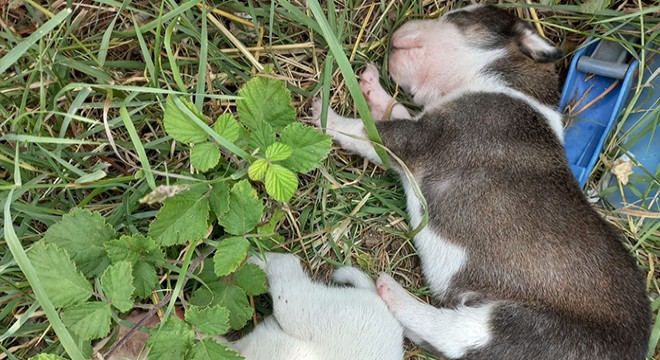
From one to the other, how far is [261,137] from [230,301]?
95cm

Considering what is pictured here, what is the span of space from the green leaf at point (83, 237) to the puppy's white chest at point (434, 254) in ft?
5.83

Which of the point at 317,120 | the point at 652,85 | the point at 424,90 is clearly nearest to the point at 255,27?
the point at 317,120

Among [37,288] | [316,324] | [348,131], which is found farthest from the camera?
[348,131]

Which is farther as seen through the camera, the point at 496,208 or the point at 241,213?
the point at 496,208

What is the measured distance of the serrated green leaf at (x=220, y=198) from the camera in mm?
3350

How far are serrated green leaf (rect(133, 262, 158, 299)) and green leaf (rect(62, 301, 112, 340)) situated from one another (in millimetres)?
263

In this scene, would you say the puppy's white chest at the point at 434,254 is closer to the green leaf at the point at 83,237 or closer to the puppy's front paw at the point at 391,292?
the puppy's front paw at the point at 391,292

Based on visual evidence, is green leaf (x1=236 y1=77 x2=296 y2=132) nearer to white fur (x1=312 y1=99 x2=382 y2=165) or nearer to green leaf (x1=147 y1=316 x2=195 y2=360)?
white fur (x1=312 y1=99 x2=382 y2=165)

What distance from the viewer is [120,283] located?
3.14 m

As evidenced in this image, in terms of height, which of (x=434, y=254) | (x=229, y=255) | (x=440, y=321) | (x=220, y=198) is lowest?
(x=440, y=321)

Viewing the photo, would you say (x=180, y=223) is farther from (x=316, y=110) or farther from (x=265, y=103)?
(x=316, y=110)

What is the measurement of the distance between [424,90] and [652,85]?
150cm

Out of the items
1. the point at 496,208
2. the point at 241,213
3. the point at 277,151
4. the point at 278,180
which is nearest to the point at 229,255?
the point at 241,213

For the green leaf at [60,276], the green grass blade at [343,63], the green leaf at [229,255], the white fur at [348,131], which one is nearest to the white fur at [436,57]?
the white fur at [348,131]
